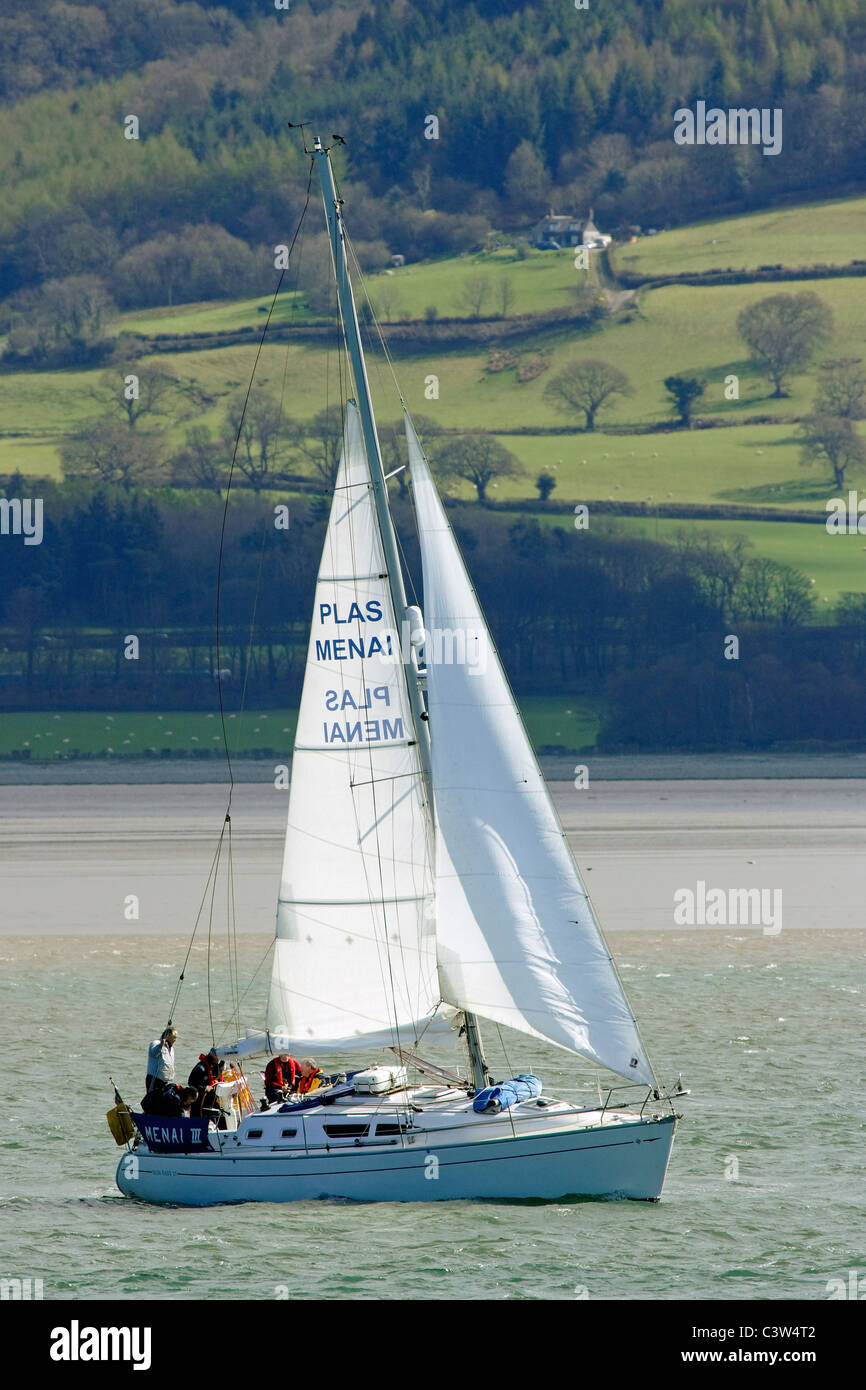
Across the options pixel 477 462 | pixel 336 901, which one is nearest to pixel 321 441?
pixel 477 462

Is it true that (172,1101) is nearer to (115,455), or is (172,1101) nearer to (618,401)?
(115,455)

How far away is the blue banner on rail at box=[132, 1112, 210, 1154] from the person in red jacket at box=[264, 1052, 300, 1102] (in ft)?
3.43

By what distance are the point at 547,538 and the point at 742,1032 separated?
89.9m

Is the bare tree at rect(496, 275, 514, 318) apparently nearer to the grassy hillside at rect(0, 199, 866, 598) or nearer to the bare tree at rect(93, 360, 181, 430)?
the grassy hillside at rect(0, 199, 866, 598)

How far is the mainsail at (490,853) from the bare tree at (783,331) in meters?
128

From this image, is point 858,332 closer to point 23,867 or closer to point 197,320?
point 197,320

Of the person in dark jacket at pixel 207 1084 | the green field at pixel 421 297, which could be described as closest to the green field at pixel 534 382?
the green field at pixel 421 297

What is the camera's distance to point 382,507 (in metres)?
22.7

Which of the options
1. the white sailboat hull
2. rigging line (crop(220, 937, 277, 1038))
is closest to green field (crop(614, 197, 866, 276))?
rigging line (crop(220, 937, 277, 1038))

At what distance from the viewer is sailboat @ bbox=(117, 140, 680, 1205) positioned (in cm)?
2150

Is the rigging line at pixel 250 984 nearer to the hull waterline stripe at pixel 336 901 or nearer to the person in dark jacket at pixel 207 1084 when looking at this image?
the person in dark jacket at pixel 207 1084

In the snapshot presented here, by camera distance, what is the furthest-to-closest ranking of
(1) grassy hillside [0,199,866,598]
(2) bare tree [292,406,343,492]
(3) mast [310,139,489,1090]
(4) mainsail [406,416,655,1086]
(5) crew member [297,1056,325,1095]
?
(2) bare tree [292,406,343,492] → (1) grassy hillside [0,199,866,598] → (5) crew member [297,1056,325,1095] → (3) mast [310,139,489,1090] → (4) mainsail [406,416,655,1086]
